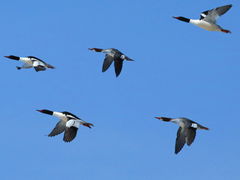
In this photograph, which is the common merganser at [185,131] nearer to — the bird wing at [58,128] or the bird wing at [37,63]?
the bird wing at [58,128]

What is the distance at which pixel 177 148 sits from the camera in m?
30.1

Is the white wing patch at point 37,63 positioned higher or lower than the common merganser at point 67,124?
higher

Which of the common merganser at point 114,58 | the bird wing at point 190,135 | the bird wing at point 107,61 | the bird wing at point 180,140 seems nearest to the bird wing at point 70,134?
the bird wing at point 180,140

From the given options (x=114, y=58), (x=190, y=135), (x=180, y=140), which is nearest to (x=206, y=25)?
(x=114, y=58)

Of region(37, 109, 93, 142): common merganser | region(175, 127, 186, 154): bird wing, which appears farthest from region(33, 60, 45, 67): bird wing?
region(175, 127, 186, 154): bird wing

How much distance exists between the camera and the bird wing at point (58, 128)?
31.4 metres

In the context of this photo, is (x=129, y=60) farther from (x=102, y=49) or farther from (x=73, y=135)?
(x=73, y=135)

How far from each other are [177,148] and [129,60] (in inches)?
260

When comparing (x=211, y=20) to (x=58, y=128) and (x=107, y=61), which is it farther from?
(x=58, y=128)

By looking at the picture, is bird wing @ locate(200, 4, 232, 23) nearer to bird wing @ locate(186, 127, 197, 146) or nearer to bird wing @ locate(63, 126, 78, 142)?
bird wing @ locate(186, 127, 197, 146)

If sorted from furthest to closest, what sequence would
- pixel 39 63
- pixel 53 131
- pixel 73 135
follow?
pixel 39 63 → pixel 53 131 → pixel 73 135

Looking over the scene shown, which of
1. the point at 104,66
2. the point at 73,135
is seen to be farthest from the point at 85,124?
the point at 104,66

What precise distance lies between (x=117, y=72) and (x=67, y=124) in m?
5.46

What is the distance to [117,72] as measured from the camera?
3488cm
